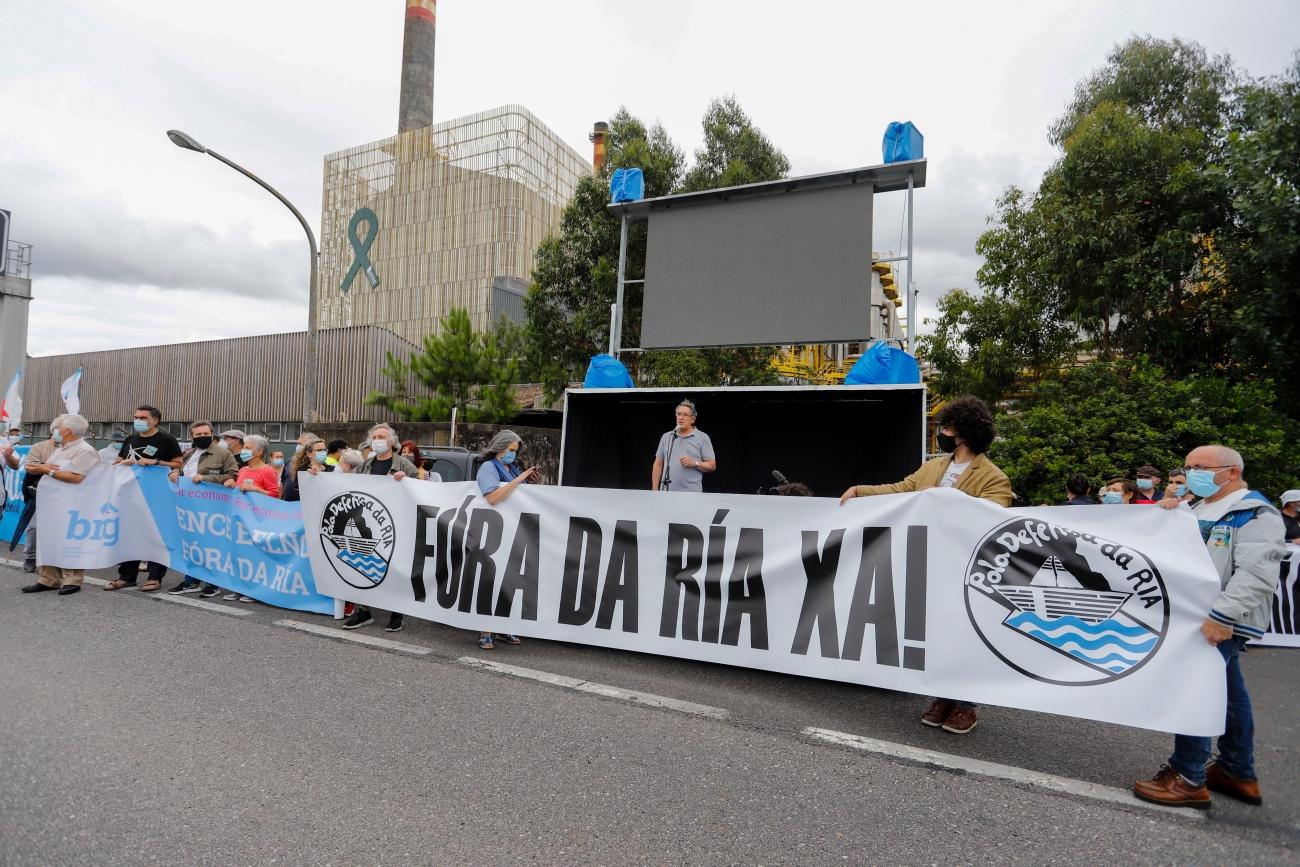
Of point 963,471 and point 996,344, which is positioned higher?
point 996,344

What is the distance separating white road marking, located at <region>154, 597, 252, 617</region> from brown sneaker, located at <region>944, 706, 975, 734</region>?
5.80m

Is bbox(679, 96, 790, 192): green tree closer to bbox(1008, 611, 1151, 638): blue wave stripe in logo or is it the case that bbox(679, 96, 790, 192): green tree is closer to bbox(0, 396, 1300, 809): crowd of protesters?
bbox(0, 396, 1300, 809): crowd of protesters

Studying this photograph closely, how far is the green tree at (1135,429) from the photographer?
42.0 feet

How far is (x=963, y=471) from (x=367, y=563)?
4.72 meters

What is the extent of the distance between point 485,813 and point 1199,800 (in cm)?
311

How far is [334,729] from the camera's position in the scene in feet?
12.9

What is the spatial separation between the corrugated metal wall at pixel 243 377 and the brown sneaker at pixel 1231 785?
24834mm

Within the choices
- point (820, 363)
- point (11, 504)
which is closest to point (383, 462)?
point (11, 504)

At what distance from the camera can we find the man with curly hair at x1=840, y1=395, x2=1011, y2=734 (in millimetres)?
4242

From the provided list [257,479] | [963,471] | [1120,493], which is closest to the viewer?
[963,471]

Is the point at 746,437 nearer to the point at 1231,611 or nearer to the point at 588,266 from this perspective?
the point at 1231,611

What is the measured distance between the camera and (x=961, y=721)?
165 inches

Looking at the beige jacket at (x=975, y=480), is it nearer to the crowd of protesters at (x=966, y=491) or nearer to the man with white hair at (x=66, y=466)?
the crowd of protesters at (x=966, y=491)

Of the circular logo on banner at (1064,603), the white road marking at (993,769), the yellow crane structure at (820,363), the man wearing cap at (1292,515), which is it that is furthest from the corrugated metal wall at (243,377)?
the circular logo on banner at (1064,603)
